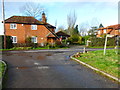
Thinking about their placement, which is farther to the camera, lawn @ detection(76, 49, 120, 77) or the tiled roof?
the tiled roof

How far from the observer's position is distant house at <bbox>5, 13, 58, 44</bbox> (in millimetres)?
27297

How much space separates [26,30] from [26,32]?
492 mm

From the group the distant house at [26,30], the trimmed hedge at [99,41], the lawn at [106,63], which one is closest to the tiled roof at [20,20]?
the distant house at [26,30]

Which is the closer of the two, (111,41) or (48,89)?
(48,89)

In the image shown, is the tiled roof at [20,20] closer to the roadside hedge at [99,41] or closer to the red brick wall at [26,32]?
the red brick wall at [26,32]

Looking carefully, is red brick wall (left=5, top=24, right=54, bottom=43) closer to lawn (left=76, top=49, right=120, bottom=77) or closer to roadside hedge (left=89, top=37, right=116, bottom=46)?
roadside hedge (left=89, top=37, right=116, bottom=46)

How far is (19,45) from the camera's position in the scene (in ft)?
82.8

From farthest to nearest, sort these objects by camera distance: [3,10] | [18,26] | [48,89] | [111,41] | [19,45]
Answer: [111,41] → [18,26] → [19,45] → [3,10] → [48,89]

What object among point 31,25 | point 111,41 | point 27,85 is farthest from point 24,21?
point 27,85

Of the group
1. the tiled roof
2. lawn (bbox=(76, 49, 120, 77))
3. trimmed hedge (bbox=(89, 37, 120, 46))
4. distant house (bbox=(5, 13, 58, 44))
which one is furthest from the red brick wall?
lawn (bbox=(76, 49, 120, 77))

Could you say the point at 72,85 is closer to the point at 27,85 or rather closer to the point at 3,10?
the point at 27,85

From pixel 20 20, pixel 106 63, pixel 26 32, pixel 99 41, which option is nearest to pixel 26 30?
pixel 26 32

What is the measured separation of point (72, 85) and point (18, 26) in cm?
2601

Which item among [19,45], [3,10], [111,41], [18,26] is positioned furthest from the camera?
[111,41]
